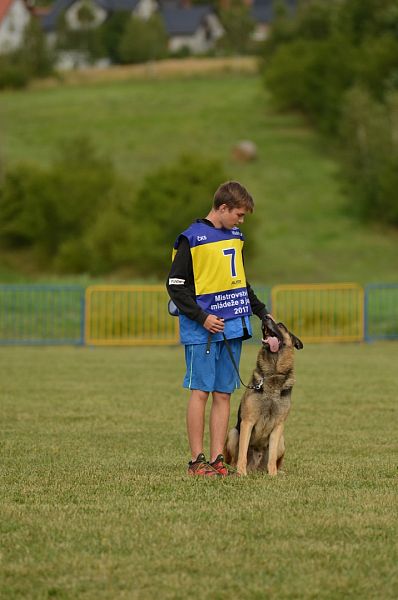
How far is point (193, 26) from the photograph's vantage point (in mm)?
123625

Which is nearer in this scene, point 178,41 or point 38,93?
point 38,93

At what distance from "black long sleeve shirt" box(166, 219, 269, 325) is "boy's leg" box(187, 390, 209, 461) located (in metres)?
0.53

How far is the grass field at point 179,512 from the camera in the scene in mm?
4809

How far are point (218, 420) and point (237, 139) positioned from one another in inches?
2190

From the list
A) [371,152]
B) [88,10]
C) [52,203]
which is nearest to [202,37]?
[88,10]

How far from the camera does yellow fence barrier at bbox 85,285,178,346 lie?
22.8m

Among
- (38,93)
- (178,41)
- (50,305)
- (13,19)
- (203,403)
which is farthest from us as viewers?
(178,41)

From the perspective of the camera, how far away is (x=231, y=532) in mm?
5652

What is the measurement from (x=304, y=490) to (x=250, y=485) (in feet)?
1.08

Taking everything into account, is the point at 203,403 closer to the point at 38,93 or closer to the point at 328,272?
the point at 328,272

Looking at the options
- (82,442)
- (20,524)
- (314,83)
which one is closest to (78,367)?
(82,442)

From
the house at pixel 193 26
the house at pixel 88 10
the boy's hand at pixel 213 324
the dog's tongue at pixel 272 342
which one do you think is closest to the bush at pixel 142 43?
the house at pixel 88 10

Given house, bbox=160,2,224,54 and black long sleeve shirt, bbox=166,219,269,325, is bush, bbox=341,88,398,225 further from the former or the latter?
house, bbox=160,2,224,54

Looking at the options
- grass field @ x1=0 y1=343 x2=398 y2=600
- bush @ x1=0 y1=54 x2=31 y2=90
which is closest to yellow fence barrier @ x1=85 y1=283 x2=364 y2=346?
grass field @ x1=0 y1=343 x2=398 y2=600
